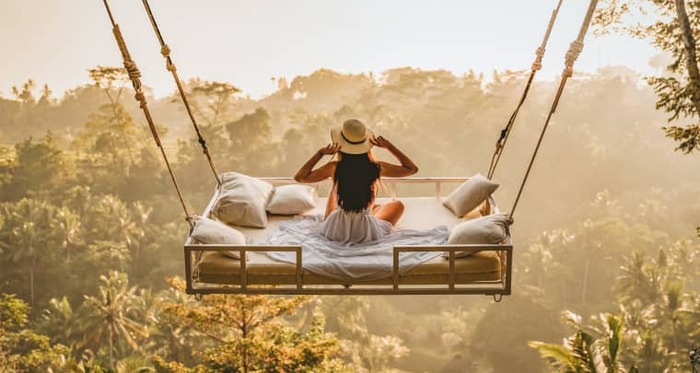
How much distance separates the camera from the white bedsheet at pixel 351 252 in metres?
4.05

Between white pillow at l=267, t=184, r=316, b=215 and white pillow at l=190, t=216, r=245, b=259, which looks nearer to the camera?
white pillow at l=190, t=216, r=245, b=259

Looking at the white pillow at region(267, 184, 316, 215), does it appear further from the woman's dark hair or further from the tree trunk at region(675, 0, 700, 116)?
the tree trunk at region(675, 0, 700, 116)

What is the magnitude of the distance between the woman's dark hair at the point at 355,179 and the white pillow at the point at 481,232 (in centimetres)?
63

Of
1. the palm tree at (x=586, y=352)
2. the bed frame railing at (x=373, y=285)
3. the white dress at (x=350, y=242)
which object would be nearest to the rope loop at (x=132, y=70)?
the bed frame railing at (x=373, y=285)

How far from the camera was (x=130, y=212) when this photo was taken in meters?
28.4

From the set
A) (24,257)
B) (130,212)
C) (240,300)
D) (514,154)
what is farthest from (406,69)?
(240,300)

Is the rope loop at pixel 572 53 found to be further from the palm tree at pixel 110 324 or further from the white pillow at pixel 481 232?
the palm tree at pixel 110 324

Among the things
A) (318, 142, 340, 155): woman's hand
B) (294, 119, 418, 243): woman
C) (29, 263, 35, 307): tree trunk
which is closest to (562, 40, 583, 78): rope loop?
(294, 119, 418, 243): woman

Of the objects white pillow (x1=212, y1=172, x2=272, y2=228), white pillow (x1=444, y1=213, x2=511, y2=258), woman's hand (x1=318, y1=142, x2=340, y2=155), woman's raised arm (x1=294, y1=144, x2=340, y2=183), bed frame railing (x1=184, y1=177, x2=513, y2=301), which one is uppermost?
woman's hand (x1=318, y1=142, x2=340, y2=155)

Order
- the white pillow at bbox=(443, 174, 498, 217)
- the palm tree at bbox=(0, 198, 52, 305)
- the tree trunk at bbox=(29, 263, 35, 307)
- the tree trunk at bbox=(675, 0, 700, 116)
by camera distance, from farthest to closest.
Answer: the tree trunk at bbox=(29, 263, 35, 307)
the palm tree at bbox=(0, 198, 52, 305)
the tree trunk at bbox=(675, 0, 700, 116)
the white pillow at bbox=(443, 174, 498, 217)

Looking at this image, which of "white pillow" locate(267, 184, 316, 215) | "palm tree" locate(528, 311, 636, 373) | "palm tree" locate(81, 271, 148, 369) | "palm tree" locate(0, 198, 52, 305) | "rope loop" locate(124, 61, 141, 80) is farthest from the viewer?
"palm tree" locate(0, 198, 52, 305)

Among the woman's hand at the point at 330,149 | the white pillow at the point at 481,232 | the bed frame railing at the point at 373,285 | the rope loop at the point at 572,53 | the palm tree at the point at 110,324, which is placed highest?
the rope loop at the point at 572,53

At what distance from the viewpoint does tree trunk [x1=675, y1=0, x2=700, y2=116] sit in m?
5.55

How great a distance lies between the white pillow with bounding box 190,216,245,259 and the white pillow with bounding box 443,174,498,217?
1.77 m
